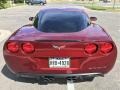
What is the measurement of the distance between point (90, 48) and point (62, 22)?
120cm

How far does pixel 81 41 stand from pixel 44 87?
124cm

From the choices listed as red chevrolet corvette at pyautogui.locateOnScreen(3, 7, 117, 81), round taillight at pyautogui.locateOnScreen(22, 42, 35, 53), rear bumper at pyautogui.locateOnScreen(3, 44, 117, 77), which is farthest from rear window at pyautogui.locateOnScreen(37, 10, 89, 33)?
rear bumper at pyautogui.locateOnScreen(3, 44, 117, 77)

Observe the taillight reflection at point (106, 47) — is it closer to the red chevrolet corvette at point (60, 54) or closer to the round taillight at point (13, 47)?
the red chevrolet corvette at point (60, 54)

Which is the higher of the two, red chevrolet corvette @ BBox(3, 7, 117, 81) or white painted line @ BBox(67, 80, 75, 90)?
red chevrolet corvette @ BBox(3, 7, 117, 81)

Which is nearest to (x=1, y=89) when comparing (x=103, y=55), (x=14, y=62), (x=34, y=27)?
(x=14, y=62)

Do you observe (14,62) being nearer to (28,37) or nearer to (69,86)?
(28,37)

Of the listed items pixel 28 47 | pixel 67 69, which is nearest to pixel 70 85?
pixel 67 69

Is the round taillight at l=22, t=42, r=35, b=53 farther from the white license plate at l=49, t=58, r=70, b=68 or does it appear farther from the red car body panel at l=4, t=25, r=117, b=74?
the white license plate at l=49, t=58, r=70, b=68

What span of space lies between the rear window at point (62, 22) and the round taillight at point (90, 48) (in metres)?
0.75

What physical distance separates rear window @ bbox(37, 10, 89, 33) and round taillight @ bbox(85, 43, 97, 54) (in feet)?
2.48

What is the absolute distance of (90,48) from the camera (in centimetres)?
624

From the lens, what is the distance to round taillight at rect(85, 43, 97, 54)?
6223 millimetres

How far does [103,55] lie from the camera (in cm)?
632

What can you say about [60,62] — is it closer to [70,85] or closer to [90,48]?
[90,48]
